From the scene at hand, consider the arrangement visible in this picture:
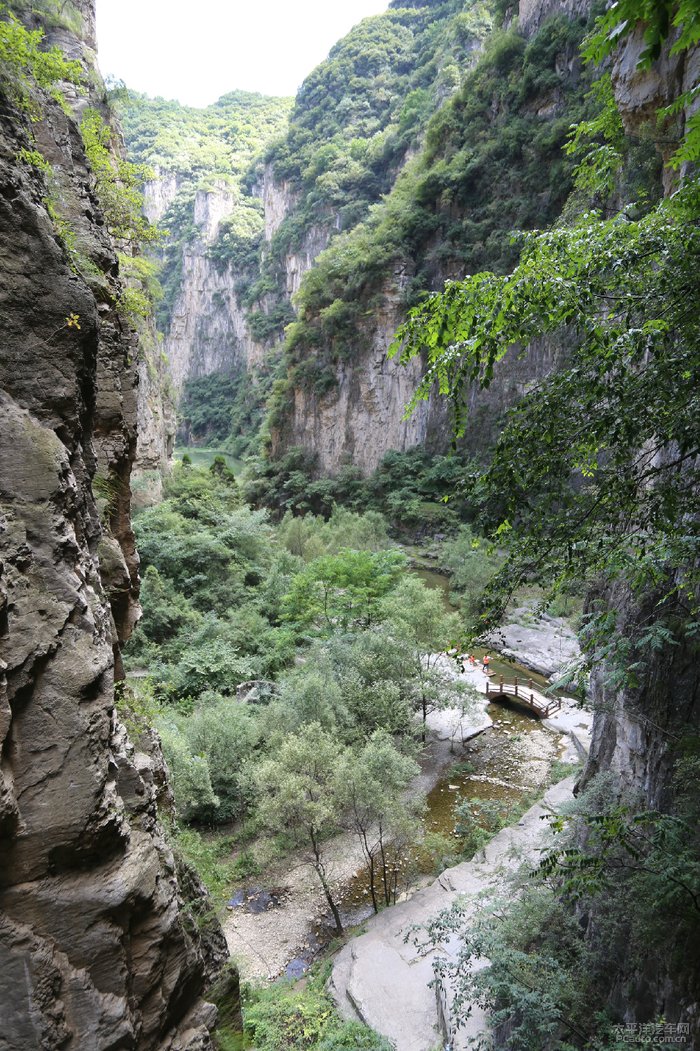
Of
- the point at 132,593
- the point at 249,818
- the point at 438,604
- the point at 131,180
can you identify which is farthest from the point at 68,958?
the point at 438,604

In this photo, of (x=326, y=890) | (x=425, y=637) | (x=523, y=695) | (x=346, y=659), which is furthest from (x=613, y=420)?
(x=523, y=695)

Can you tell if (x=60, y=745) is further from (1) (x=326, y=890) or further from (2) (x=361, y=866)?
(2) (x=361, y=866)

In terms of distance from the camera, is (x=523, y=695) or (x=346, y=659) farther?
(x=523, y=695)

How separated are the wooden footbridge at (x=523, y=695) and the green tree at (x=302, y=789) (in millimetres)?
7695

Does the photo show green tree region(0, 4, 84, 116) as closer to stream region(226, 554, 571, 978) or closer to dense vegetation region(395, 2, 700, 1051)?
dense vegetation region(395, 2, 700, 1051)

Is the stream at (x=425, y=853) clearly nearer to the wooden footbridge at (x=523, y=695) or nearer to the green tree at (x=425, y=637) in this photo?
the wooden footbridge at (x=523, y=695)

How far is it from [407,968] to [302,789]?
2477mm

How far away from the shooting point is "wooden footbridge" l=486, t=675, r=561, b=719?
13875 mm

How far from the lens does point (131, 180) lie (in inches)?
264

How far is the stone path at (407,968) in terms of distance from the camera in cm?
601

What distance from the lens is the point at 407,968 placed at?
684cm

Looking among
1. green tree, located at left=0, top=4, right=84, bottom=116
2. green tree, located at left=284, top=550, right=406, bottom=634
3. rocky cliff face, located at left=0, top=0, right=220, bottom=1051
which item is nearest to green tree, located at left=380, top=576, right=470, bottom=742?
green tree, located at left=284, top=550, right=406, bottom=634

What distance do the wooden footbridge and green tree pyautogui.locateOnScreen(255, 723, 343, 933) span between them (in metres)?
7.70

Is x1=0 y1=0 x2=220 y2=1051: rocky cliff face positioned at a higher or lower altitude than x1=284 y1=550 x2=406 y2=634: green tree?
higher
